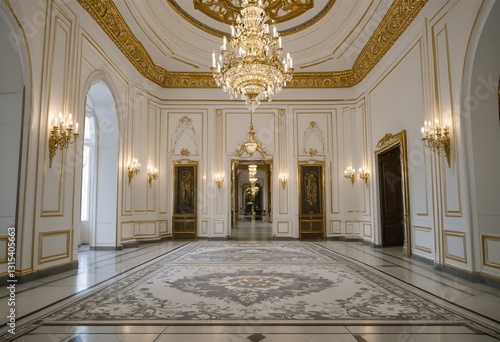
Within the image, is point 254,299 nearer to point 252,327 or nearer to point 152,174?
point 252,327

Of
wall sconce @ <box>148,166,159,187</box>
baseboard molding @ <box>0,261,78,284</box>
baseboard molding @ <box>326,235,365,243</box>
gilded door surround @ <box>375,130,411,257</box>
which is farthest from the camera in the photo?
baseboard molding @ <box>326,235,365,243</box>

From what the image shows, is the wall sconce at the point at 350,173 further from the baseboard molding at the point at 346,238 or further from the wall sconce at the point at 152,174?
the wall sconce at the point at 152,174

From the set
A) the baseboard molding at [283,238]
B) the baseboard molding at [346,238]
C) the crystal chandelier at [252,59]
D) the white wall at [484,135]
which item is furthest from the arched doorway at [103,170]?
the white wall at [484,135]

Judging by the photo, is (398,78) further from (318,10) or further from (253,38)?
(253,38)

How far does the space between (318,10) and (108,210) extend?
6740 mm

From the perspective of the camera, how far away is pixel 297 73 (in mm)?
10508

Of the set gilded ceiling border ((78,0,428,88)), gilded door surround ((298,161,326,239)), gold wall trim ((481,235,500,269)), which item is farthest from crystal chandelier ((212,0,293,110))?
gilded door surround ((298,161,326,239))

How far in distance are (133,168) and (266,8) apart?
16.5 feet

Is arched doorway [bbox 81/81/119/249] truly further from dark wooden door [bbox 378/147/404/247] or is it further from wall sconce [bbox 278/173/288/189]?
dark wooden door [bbox 378/147/404/247]

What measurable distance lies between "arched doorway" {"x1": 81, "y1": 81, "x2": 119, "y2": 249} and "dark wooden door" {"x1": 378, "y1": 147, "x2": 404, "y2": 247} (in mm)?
6522

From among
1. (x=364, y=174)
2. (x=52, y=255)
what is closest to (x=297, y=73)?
(x=364, y=174)

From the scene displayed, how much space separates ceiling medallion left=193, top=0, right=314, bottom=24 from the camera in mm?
7633

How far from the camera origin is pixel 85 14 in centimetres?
626

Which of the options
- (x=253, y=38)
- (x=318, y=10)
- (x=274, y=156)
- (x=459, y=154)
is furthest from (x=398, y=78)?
(x=274, y=156)
